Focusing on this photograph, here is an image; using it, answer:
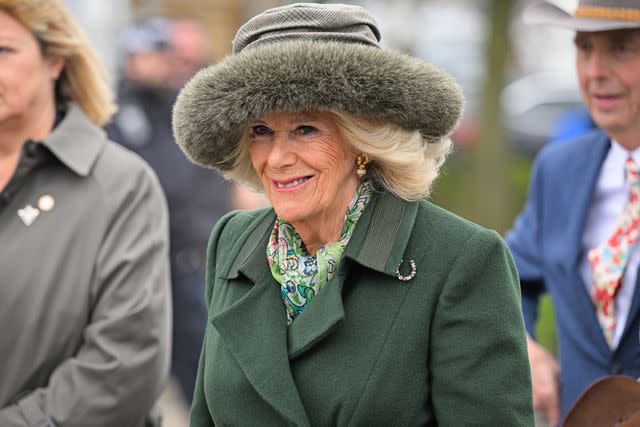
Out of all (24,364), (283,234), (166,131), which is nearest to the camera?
(283,234)

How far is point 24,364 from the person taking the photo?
149 inches

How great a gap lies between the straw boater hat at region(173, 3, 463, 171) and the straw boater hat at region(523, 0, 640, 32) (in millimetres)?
1150

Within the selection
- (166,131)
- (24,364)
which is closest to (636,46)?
(24,364)

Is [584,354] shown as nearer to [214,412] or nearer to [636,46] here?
[636,46]

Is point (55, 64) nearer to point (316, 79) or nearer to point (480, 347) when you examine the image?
point (316, 79)

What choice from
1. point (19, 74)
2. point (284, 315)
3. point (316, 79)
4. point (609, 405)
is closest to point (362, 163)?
point (316, 79)

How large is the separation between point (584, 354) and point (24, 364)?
6.70ft

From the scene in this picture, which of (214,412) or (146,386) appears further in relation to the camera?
(146,386)

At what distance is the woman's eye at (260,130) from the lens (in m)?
3.14

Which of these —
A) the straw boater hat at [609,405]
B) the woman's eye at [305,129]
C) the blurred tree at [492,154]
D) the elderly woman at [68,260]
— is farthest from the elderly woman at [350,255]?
the blurred tree at [492,154]

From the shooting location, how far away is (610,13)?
401 cm

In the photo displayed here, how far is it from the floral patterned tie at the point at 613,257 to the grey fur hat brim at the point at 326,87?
44.6 inches

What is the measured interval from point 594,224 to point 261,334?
164 cm

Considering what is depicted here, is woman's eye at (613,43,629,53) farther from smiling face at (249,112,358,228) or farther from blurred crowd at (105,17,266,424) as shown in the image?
blurred crowd at (105,17,266,424)
